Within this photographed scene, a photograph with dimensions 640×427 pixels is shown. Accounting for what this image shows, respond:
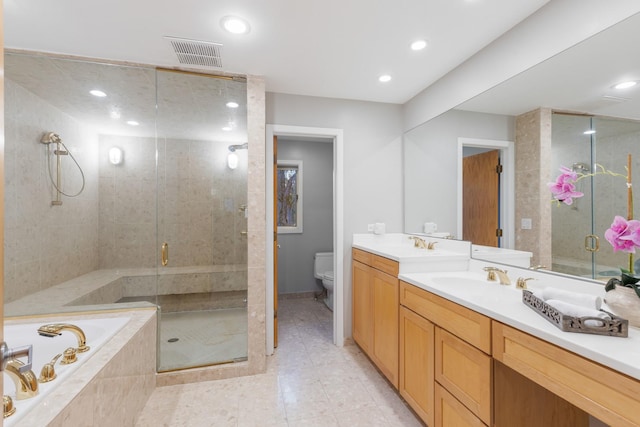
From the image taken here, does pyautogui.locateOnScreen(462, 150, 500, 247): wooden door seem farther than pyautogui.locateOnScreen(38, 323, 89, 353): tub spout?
Yes

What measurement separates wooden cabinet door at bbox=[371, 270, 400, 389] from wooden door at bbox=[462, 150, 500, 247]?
0.72 metres

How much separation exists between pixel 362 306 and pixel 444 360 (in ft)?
3.60

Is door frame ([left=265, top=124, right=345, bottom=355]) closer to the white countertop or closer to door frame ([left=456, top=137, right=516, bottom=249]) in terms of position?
the white countertop

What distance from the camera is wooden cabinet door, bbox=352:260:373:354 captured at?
95.0 inches

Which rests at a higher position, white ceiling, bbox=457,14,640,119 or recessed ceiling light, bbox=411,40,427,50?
recessed ceiling light, bbox=411,40,427,50

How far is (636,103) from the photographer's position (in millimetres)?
1211

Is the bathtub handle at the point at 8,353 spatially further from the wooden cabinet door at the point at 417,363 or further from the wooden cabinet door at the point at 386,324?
the wooden cabinet door at the point at 386,324

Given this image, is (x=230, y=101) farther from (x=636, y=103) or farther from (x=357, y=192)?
A: (x=636, y=103)

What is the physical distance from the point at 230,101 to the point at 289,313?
255cm

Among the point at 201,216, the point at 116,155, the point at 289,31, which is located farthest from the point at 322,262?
the point at 289,31

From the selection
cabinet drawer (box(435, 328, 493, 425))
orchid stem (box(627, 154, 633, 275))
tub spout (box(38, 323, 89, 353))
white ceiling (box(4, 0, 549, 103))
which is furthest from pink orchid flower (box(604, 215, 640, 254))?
tub spout (box(38, 323, 89, 353))

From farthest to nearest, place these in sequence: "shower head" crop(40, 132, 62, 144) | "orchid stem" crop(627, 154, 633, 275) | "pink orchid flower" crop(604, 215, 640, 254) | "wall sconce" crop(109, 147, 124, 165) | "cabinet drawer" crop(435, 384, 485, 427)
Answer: "wall sconce" crop(109, 147, 124, 165), "shower head" crop(40, 132, 62, 144), "cabinet drawer" crop(435, 384, 485, 427), "orchid stem" crop(627, 154, 633, 275), "pink orchid flower" crop(604, 215, 640, 254)

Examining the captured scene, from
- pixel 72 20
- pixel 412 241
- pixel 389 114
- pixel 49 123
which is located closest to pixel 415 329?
pixel 412 241

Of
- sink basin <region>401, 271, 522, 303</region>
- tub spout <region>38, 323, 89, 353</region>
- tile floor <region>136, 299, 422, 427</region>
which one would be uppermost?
sink basin <region>401, 271, 522, 303</region>
